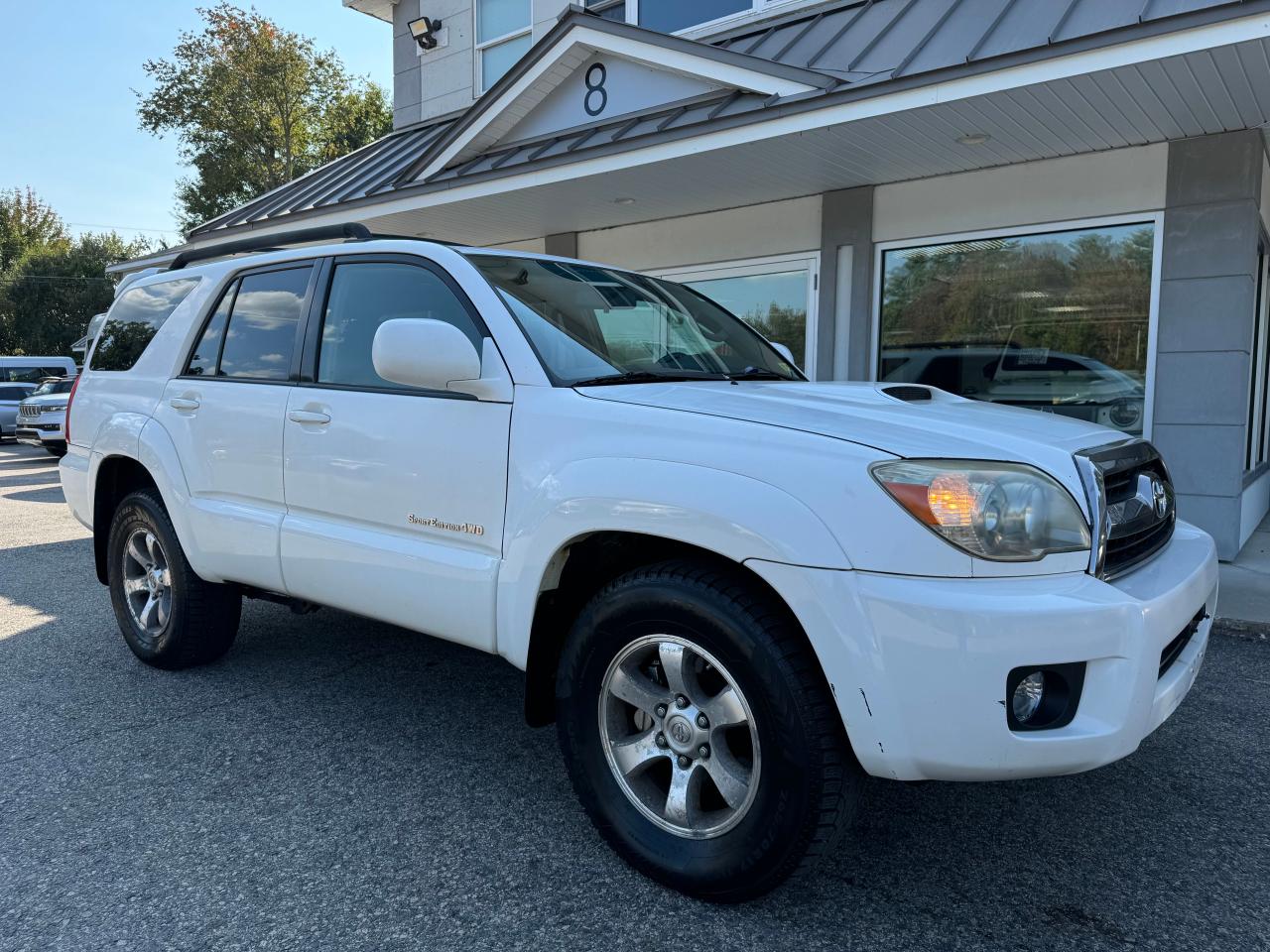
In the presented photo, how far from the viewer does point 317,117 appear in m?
31.1

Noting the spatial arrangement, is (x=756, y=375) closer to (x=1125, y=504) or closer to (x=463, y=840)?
(x=1125, y=504)

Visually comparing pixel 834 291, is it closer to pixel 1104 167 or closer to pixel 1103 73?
pixel 1104 167

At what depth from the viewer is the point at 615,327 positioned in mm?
3141

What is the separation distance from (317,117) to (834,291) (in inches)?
1125

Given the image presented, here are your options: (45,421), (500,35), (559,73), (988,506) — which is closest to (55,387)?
(45,421)

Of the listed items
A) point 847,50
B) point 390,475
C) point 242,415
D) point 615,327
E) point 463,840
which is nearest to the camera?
point 463,840

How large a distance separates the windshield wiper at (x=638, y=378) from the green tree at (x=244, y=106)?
31.4m

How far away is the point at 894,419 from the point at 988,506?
15.9 inches

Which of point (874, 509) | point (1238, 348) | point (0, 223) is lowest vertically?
point (874, 509)

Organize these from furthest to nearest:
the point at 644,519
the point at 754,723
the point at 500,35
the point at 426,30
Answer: the point at 426,30, the point at 500,35, the point at 644,519, the point at 754,723

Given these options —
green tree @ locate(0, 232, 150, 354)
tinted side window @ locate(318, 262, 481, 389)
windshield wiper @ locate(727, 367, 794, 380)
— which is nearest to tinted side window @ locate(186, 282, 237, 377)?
tinted side window @ locate(318, 262, 481, 389)

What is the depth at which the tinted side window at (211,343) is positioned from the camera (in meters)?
3.87

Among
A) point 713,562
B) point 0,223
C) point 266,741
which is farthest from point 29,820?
point 0,223

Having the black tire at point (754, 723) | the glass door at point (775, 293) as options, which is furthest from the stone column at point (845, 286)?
the black tire at point (754, 723)
